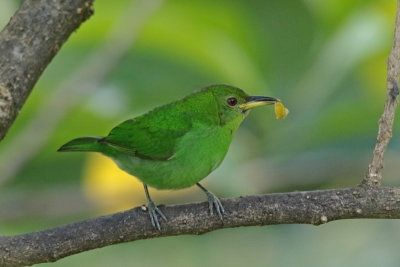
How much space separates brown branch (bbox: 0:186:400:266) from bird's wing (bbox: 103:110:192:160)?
23.3 inches

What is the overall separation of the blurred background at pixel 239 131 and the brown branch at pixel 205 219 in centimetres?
111

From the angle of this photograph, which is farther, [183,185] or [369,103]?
[369,103]

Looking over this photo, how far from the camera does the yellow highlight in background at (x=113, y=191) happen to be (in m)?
4.15

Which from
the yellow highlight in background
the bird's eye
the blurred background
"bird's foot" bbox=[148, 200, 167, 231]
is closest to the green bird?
the bird's eye

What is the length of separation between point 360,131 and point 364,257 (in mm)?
804

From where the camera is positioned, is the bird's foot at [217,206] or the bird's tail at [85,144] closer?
the bird's foot at [217,206]

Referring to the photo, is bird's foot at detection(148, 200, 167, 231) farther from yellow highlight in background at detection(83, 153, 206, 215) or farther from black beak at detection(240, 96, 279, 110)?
yellow highlight in background at detection(83, 153, 206, 215)

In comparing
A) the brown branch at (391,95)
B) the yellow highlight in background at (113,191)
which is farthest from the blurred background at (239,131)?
the brown branch at (391,95)

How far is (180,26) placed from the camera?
420 cm

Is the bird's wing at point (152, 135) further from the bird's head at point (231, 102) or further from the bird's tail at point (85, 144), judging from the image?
the bird's head at point (231, 102)

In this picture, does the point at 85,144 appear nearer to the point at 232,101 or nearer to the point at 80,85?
the point at 232,101

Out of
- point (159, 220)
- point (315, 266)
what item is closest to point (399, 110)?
point (315, 266)

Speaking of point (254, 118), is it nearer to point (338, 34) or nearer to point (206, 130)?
point (338, 34)

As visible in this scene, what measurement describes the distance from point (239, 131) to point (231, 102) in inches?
57.6
